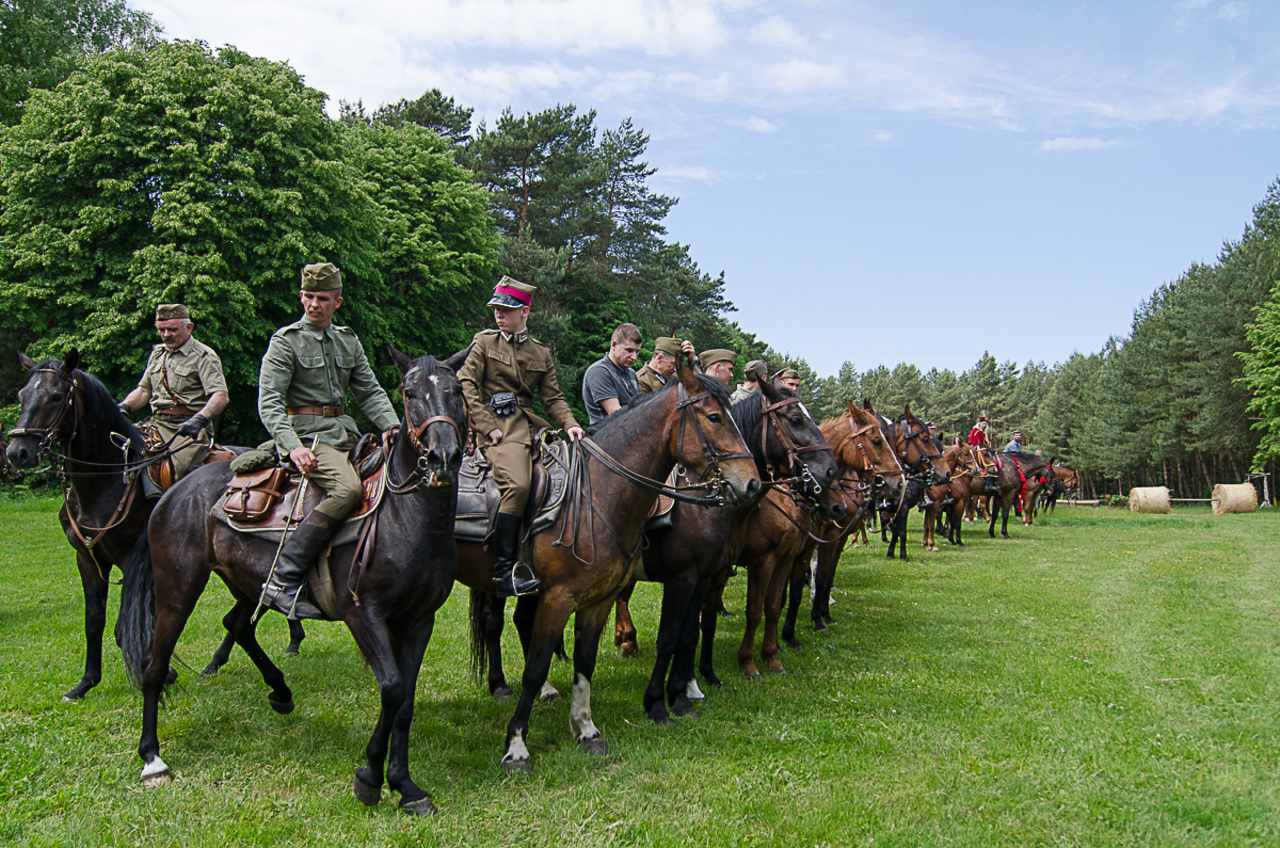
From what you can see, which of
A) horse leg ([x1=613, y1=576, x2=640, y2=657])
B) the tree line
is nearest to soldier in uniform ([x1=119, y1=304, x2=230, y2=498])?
horse leg ([x1=613, y1=576, x2=640, y2=657])

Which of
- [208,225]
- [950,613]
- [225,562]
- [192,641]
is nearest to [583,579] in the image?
[225,562]

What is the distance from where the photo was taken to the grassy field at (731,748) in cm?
428

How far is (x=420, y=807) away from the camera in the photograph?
173 inches

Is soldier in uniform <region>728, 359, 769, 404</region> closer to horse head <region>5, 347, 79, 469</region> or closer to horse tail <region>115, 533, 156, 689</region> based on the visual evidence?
horse tail <region>115, 533, 156, 689</region>

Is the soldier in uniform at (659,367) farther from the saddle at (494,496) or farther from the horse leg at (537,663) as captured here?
the horse leg at (537,663)

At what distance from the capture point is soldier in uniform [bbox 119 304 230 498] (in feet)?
22.5

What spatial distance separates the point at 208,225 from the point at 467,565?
67.3ft

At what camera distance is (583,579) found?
534 cm

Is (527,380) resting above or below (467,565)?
above

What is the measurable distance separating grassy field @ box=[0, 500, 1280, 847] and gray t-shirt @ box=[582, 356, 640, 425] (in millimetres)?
2752

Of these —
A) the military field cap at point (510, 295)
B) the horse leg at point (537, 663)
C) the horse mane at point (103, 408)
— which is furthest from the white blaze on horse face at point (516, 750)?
the horse mane at point (103, 408)

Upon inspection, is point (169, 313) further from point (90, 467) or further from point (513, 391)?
point (513, 391)

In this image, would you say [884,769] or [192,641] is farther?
[192,641]

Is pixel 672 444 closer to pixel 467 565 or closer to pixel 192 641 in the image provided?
pixel 467 565
